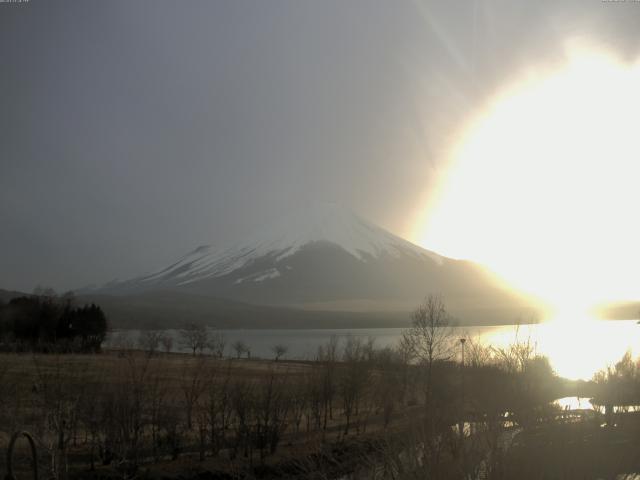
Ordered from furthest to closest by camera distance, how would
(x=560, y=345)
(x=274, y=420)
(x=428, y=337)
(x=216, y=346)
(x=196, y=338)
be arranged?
(x=216, y=346), (x=196, y=338), (x=560, y=345), (x=428, y=337), (x=274, y=420)

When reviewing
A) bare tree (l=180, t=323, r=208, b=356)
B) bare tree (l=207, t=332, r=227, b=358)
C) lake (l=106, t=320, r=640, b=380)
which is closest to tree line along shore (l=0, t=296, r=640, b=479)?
lake (l=106, t=320, r=640, b=380)

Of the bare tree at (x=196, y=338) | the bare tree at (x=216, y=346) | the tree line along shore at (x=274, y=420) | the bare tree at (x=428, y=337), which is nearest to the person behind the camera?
the tree line along shore at (x=274, y=420)

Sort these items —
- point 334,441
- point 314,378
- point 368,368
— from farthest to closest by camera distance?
point 368,368 → point 314,378 → point 334,441

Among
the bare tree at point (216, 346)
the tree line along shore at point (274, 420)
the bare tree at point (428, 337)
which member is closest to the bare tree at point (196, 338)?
the bare tree at point (216, 346)

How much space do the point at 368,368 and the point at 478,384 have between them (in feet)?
31.6

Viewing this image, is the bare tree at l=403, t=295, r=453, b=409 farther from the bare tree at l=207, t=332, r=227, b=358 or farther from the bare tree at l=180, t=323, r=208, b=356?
the bare tree at l=180, t=323, r=208, b=356

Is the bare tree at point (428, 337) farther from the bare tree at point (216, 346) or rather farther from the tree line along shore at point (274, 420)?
the bare tree at point (216, 346)

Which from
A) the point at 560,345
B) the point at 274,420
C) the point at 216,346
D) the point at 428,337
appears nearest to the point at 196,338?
the point at 216,346

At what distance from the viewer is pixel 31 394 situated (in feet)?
96.3

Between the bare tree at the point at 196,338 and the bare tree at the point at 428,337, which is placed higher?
the bare tree at the point at 428,337

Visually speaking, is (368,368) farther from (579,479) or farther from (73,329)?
(73,329)

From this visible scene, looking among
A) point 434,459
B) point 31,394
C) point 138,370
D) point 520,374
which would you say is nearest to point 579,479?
point 434,459

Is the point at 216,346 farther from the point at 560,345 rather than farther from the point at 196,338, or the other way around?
the point at 560,345

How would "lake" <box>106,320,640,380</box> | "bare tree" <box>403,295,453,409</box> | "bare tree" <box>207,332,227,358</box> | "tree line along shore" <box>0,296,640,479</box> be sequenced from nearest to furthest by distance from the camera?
1. "tree line along shore" <box>0,296,640,479</box>
2. "bare tree" <box>403,295,453,409</box>
3. "lake" <box>106,320,640,380</box>
4. "bare tree" <box>207,332,227,358</box>
